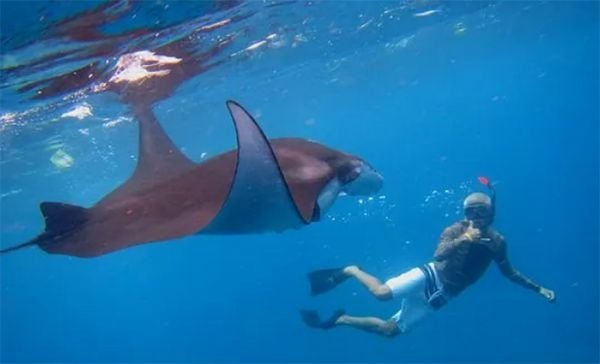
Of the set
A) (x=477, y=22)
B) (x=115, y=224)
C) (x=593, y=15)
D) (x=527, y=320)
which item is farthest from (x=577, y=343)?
(x=115, y=224)

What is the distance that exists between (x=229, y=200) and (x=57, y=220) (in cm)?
192

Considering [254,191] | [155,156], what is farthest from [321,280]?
[254,191]

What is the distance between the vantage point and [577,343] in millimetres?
23531

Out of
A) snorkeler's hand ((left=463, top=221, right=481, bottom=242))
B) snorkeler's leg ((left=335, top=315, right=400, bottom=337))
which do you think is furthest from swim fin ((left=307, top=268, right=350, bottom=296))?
snorkeler's hand ((left=463, top=221, right=481, bottom=242))

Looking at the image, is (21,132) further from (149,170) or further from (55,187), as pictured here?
(55,187)

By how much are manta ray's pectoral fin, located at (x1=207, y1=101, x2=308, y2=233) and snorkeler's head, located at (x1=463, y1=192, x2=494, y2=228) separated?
590 cm

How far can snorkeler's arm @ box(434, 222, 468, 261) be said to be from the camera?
1009cm

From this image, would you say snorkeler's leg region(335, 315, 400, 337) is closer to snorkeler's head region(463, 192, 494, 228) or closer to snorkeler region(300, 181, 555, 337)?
snorkeler region(300, 181, 555, 337)

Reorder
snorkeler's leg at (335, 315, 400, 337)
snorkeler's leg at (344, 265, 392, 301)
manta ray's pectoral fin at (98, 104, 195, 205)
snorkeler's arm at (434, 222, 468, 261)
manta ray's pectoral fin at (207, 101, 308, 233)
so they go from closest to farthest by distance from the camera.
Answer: manta ray's pectoral fin at (207, 101, 308, 233) < manta ray's pectoral fin at (98, 104, 195, 205) < snorkeler's arm at (434, 222, 468, 261) < snorkeler's leg at (344, 265, 392, 301) < snorkeler's leg at (335, 315, 400, 337)

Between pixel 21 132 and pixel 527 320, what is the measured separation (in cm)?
2545

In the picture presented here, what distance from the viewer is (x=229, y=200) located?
4234mm

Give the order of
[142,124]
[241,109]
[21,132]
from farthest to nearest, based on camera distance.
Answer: [21,132] < [142,124] < [241,109]

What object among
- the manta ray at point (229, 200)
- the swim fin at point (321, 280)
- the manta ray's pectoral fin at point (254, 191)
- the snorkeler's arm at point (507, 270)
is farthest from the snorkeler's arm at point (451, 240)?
the manta ray's pectoral fin at point (254, 191)

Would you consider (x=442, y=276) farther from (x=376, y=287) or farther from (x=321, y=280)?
(x=321, y=280)
